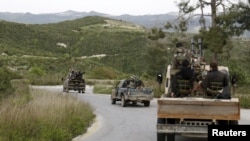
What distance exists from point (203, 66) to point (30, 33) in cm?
10702

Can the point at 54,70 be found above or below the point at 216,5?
below

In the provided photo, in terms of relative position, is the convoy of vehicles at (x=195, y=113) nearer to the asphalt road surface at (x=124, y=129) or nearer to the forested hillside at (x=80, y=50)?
the asphalt road surface at (x=124, y=129)

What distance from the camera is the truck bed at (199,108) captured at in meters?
12.9

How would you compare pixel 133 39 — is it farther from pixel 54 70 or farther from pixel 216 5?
pixel 216 5

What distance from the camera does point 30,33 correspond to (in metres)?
120

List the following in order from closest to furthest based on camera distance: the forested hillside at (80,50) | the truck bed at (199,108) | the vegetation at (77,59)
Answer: the truck bed at (199,108)
the vegetation at (77,59)
the forested hillside at (80,50)

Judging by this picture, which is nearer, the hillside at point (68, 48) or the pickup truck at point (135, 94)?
the pickup truck at point (135, 94)

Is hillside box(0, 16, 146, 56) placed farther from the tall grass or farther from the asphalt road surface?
the tall grass

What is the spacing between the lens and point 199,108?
13.0m

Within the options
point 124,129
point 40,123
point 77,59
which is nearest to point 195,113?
point 40,123

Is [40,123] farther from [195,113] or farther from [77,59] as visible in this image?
[77,59]

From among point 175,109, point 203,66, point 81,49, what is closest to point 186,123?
point 175,109

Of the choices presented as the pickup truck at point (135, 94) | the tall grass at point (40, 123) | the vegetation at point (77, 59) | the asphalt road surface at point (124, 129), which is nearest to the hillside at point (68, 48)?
the vegetation at point (77, 59)

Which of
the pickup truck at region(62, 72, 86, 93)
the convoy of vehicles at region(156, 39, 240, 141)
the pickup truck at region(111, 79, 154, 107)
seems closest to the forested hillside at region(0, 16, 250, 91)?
the pickup truck at region(62, 72, 86, 93)
